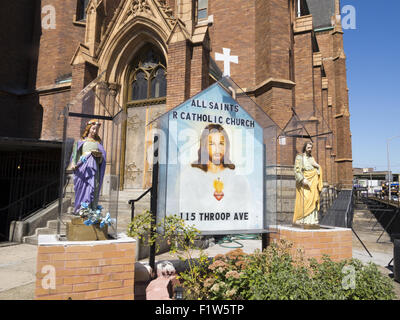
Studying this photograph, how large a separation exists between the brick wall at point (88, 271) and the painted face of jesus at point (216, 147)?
176cm

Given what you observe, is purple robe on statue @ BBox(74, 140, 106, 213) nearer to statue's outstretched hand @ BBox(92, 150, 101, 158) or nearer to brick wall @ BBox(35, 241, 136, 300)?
statue's outstretched hand @ BBox(92, 150, 101, 158)

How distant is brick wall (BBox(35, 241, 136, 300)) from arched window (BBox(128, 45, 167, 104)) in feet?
26.1

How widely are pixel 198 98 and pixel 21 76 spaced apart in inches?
664

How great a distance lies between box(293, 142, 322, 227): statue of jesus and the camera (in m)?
4.84

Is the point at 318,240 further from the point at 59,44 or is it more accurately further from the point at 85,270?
the point at 59,44

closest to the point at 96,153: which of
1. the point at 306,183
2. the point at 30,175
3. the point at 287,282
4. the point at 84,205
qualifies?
the point at 84,205

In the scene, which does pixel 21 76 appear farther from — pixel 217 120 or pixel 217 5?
pixel 217 120

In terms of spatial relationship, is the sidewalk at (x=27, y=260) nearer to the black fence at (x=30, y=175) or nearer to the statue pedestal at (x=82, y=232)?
the statue pedestal at (x=82, y=232)

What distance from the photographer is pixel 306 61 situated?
1429 centimetres

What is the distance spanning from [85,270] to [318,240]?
3.70 m

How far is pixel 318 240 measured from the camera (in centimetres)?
457

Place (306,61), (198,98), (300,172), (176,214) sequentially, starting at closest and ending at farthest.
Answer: (176,214) < (198,98) < (300,172) < (306,61)

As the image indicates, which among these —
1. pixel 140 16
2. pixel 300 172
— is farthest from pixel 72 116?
pixel 140 16

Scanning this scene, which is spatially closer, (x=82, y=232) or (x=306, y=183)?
(x=82, y=232)
